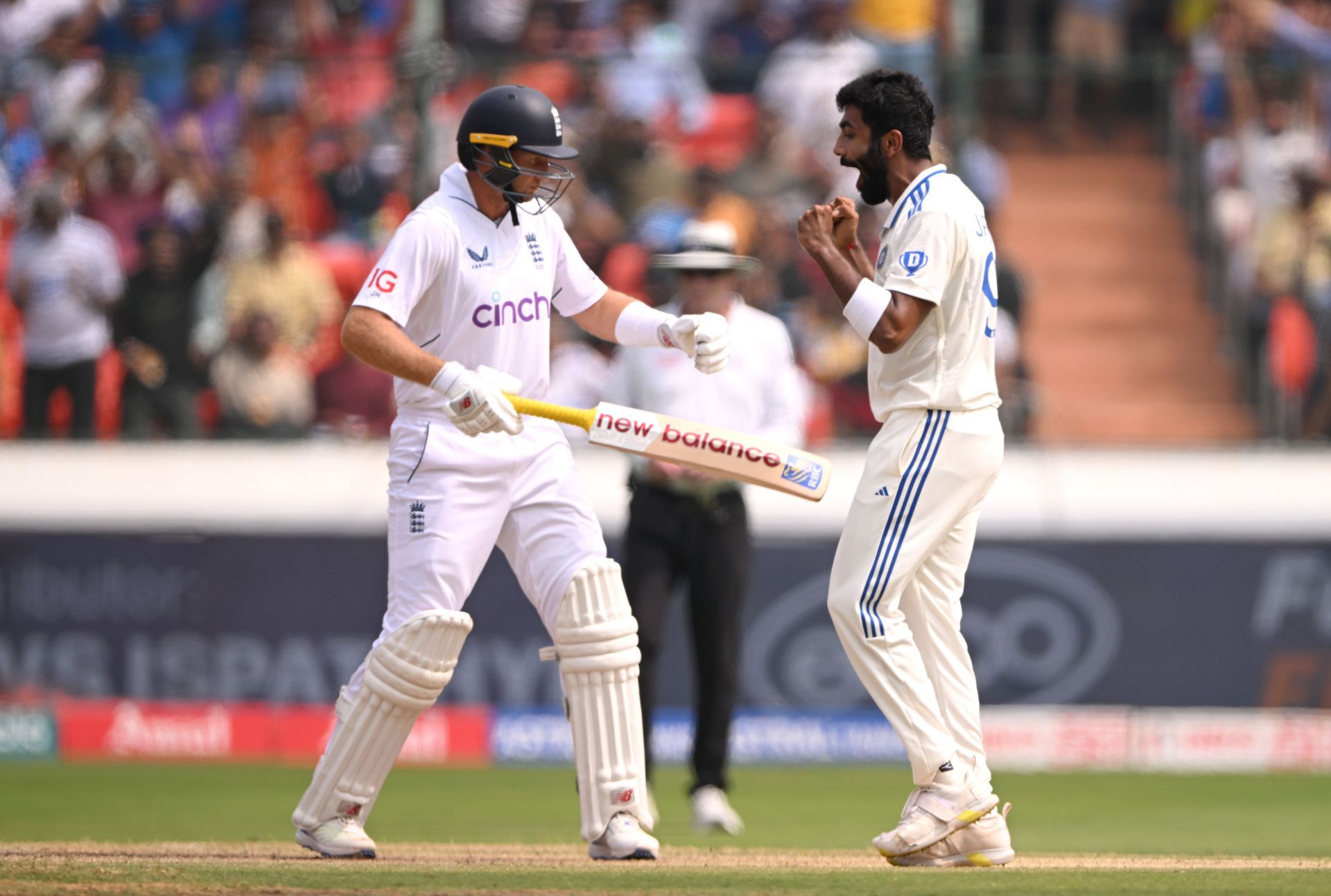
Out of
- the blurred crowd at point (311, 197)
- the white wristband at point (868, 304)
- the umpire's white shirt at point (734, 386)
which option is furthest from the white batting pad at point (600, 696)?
the blurred crowd at point (311, 197)

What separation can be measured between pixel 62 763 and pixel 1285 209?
8.07 metres

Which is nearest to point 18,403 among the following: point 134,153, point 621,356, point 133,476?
point 133,476

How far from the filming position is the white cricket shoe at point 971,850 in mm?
5391

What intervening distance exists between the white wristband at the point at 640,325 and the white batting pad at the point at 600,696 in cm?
77

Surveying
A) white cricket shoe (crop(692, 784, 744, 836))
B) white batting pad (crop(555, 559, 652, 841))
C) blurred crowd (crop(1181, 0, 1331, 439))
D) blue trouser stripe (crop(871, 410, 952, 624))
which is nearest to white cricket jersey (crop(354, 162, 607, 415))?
white batting pad (crop(555, 559, 652, 841))

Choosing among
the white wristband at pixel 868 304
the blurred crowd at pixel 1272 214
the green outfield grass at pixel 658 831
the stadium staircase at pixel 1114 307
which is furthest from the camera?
the stadium staircase at pixel 1114 307

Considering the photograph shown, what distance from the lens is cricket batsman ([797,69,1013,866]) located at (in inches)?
209

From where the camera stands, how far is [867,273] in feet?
18.5

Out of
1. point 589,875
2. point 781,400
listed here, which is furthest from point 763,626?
point 589,875

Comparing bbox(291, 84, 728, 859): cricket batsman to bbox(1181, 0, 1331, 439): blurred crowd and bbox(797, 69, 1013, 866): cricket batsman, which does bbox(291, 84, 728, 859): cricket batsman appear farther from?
bbox(1181, 0, 1331, 439): blurred crowd

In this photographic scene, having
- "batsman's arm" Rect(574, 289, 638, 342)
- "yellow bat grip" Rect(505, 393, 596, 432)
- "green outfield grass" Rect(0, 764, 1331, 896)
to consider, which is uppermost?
"batsman's arm" Rect(574, 289, 638, 342)

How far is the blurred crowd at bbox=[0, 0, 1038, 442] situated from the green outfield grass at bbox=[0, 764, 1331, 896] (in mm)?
2388

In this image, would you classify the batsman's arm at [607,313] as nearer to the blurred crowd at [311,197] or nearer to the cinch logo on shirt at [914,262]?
the cinch logo on shirt at [914,262]

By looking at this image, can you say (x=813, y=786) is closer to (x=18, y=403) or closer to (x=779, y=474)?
(x=779, y=474)
